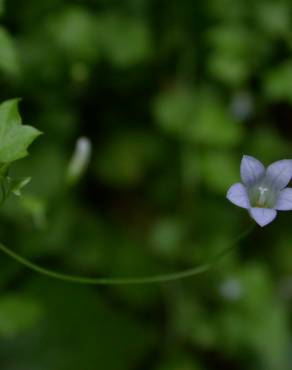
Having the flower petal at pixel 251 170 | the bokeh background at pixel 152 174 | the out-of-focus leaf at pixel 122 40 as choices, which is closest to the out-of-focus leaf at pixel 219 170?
the bokeh background at pixel 152 174

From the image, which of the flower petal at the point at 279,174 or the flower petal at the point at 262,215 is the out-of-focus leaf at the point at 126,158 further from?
the flower petal at the point at 262,215

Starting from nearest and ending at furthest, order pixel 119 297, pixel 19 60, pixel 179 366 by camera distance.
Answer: pixel 19 60 < pixel 179 366 < pixel 119 297

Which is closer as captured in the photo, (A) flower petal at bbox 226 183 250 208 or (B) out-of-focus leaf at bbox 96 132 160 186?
(A) flower petal at bbox 226 183 250 208

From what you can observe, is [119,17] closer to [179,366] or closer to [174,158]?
[174,158]

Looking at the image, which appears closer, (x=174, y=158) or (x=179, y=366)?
(x=179, y=366)

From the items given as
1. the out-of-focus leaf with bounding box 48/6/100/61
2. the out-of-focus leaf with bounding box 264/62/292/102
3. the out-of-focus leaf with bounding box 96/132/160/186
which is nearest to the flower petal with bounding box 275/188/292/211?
the out-of-focus leaf with bounding box 264/62/292/102

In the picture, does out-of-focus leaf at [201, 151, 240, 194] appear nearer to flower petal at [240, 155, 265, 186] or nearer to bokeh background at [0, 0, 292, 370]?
bokeh background at [0, 0, 292, 370]

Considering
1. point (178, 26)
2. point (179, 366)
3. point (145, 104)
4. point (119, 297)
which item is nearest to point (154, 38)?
point (178, 26)
